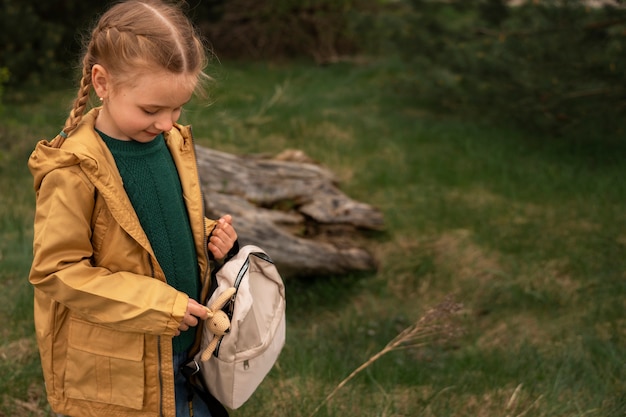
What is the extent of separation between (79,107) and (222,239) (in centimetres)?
59

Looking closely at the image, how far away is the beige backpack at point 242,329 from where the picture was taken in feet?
7.17

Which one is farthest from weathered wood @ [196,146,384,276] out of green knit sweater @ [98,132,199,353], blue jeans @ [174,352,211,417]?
green knit sweater @ [98,132,199,353]

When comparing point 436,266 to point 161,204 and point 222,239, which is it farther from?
point 161,204

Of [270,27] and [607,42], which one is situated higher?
[607,42]

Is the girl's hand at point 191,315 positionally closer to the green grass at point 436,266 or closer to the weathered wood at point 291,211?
the green grass at point 436,266

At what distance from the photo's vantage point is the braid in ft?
6.71

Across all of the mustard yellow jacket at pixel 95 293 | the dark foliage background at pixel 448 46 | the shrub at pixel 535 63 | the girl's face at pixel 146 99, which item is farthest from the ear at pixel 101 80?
the shrub at pixel 535 63

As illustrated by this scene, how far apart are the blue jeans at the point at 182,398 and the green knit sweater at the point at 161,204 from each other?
0.05 m

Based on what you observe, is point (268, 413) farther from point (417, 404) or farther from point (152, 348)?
point (152, 348)

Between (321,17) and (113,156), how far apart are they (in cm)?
735

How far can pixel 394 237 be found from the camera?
4.91 meters

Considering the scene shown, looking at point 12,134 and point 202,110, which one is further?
point 202,110

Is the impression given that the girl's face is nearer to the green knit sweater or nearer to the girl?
the girl

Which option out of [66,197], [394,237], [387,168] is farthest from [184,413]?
[387,168]
